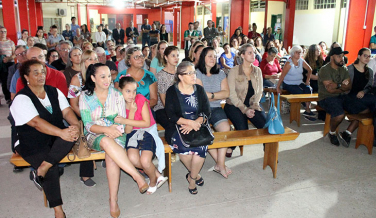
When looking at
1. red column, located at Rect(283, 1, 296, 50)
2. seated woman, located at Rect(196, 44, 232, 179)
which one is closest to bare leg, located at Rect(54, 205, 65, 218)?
seated woman, located at Rect(196, 44, 232, 179)

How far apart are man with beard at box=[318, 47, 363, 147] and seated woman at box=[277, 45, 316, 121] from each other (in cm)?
102

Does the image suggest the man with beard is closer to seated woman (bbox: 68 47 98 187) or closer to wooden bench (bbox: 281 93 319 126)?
wooden bench (bbox: 281 93 319 126)

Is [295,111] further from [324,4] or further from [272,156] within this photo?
[324,4]

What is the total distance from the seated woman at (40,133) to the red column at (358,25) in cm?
1037

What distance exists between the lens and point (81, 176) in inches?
136

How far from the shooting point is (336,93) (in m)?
4.60

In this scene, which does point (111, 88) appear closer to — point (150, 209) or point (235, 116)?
point (150, 209)

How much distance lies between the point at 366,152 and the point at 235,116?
6.39 feet

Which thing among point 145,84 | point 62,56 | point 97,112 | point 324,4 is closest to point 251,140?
point 145,84

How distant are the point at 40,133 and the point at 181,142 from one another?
4.32 feet

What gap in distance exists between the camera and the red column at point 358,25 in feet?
33.9

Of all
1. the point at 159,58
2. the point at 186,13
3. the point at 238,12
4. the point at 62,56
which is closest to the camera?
the point at 62,56

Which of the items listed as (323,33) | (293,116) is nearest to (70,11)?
(323,33)

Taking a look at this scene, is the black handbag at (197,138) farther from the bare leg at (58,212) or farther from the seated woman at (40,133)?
the bare leg at (58,212)
